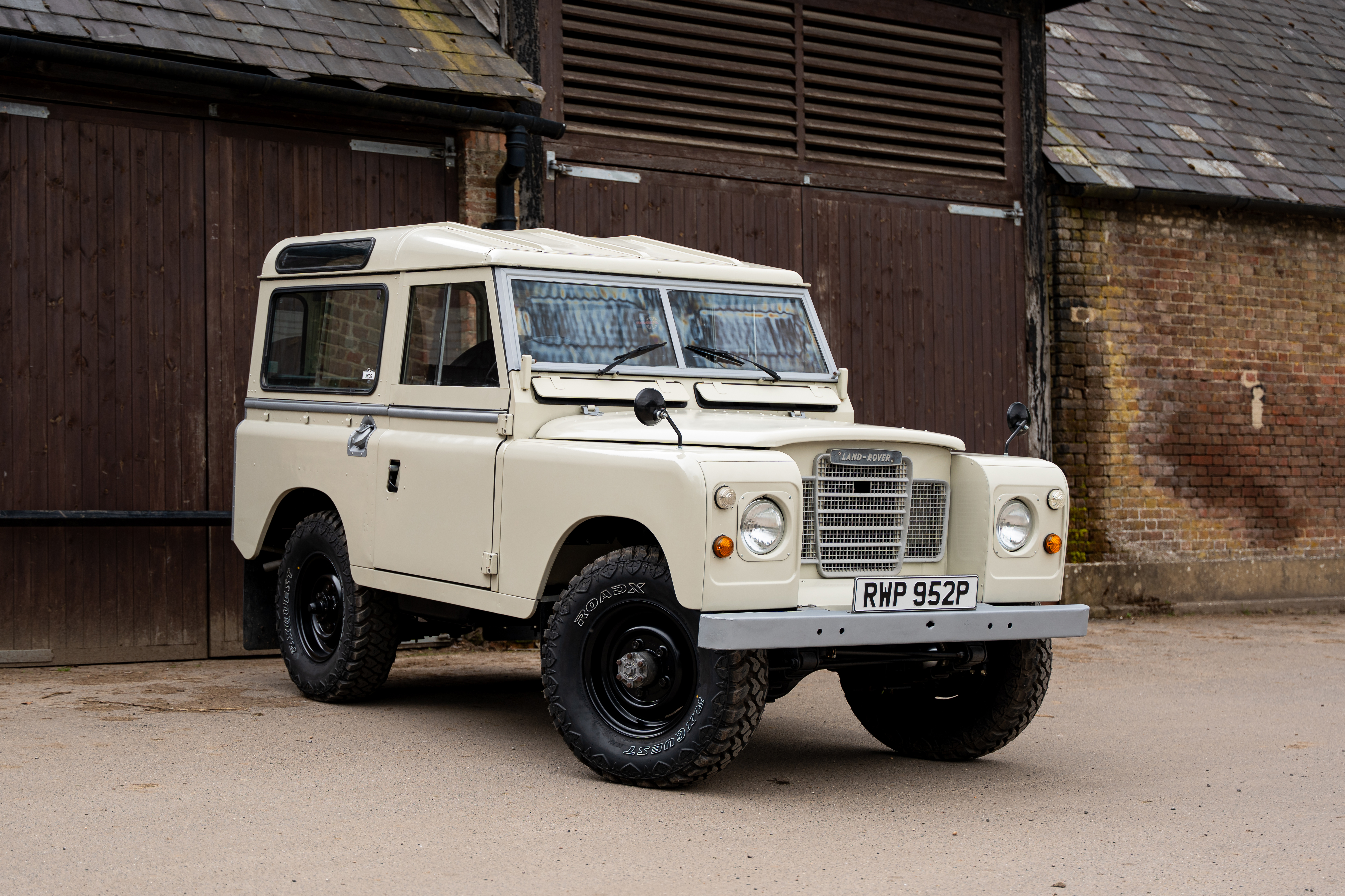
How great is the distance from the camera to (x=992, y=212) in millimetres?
12703

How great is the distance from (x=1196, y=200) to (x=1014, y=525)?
25.7 ft

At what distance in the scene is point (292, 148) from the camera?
9703 mm

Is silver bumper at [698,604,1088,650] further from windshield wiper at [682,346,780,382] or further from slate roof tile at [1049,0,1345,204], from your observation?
slate roof tile at [1049,0,1345,204]

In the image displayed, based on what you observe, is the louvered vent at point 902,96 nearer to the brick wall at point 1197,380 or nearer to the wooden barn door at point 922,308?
the wooden barn door at point 922,308

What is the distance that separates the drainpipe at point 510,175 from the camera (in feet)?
32.7

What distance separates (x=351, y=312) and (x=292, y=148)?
8.16 ft

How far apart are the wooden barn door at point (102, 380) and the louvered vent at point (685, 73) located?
2.87m

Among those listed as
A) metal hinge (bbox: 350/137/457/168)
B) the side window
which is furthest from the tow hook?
metal hinge (bbox: 350/137/457/168)

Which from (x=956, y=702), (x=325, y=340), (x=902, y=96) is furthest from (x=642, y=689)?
(x=902, y=96)

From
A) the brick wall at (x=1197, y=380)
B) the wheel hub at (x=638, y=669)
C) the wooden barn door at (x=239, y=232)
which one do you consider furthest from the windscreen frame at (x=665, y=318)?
the brick wall at (x=1197, y=380)

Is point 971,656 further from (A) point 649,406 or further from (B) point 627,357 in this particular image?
(B) point 627,357

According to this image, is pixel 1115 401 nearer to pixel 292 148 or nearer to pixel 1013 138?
pixel 1013 138

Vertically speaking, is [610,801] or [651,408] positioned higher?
[651,408]

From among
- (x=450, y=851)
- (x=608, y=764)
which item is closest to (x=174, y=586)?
(x=608, y=764)
